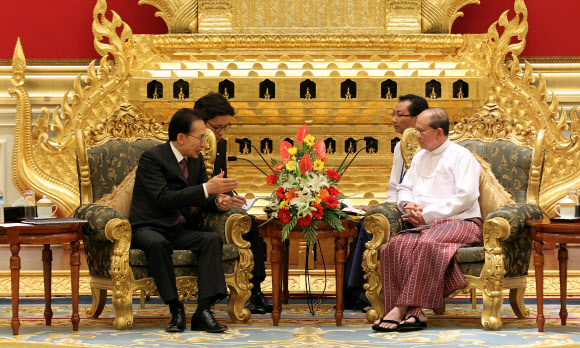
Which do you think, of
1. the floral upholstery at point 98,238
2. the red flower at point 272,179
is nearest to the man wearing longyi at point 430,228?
the red flower at point 272,179

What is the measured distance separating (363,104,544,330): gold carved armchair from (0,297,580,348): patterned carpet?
182 millimetres

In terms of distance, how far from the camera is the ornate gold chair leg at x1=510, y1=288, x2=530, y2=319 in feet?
15.5

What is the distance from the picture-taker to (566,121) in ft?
23.8

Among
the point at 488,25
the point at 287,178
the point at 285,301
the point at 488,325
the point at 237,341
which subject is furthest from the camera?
the point at 488,25

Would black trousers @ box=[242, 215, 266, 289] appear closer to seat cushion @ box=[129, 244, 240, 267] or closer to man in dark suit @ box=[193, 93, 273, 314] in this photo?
man in dark suit @ box=[193, 93, 273, 314]

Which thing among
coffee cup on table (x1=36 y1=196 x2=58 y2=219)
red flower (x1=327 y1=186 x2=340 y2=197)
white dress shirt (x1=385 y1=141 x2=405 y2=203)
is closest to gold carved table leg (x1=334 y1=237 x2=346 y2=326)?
red flower (x1=327 y1=186 x2=340 y2=197)

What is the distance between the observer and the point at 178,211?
15.5 feet

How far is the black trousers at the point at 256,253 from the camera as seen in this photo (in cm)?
514

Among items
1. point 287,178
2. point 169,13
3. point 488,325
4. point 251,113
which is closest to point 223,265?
point 287,178

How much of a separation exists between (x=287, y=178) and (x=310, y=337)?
91cm

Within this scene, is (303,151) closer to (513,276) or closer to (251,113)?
(513,276)

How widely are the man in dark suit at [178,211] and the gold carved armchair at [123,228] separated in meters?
0.09

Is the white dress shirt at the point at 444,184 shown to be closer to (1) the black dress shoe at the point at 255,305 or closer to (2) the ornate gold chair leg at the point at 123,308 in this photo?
(1) the black dress shoe at the point at 255,305

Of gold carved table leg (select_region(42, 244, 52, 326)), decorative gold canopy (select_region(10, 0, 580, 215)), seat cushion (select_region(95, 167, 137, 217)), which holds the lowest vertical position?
gold carved table leg (select_region(42, 244, 52, 326))
